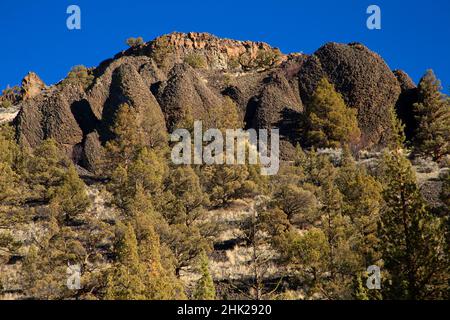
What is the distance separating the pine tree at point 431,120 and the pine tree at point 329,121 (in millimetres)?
6893

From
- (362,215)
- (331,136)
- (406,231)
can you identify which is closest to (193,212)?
(362,215)

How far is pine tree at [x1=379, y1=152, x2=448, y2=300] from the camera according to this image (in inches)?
719

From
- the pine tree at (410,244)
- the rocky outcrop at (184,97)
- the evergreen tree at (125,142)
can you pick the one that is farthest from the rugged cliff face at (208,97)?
the pine tree at (410,244)

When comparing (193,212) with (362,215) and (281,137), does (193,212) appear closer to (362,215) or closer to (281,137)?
(362,215)

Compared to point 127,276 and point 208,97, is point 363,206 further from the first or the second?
point 208,97

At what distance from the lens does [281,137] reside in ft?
201

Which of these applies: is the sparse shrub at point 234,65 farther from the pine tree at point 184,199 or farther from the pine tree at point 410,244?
the pine tree at point 410,244

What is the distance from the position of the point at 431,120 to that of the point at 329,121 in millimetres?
10584

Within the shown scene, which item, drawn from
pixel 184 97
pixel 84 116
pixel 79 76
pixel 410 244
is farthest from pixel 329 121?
pixel 79 76

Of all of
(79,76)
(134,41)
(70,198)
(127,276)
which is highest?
(134,41)

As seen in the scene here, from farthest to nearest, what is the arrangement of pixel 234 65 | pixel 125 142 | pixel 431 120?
pixel 234 65, pixel 431 120, pixel 125 142

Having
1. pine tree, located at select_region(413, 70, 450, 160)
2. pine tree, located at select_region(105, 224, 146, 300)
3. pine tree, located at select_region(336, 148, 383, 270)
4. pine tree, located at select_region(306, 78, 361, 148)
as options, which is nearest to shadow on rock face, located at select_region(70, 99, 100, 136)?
pine tree, located at select_region(306, 78, 361, 148)

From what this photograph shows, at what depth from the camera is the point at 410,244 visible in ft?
61.7
